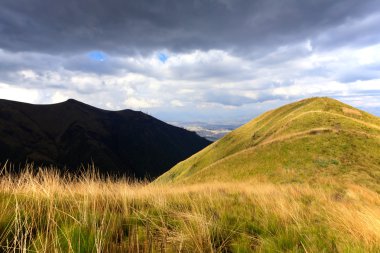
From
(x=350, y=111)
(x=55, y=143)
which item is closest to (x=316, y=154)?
(x=350, y=111)

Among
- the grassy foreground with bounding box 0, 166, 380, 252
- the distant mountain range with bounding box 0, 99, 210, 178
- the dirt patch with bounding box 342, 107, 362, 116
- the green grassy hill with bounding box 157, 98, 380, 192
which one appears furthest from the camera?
the distant mountain range with bounding box 0, 99, 210, 178

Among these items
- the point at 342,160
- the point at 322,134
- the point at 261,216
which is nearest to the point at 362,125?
the point at 322,134

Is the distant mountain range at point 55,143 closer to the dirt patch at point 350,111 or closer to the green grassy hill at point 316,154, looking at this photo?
the green grassy hill at point 316,154

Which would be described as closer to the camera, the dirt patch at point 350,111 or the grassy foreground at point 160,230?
the grassy foreground at point 160,230

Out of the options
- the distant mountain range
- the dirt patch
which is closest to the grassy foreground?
the dirt patch

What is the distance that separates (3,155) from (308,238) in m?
166

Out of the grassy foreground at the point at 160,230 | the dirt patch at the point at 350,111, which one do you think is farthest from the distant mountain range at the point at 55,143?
the grassy foreground at the point at 160,230

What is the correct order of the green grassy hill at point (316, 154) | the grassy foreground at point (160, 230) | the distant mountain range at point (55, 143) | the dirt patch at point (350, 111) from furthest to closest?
the distant mountain range at point (55, 143)
the dirt patch at point (350, 111)
the green grassy hill at point (316, 154)
the grassy foreground at point (160, 230)

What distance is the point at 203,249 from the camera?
3990 millimetres

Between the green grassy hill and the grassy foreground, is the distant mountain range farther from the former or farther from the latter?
the grassy foreground

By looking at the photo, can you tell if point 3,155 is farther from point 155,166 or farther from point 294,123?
point 294,123

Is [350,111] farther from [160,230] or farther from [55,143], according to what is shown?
[55,143]

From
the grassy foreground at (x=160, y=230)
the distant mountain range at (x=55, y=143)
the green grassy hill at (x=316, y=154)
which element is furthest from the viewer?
the distant mountain range at (x=55, y=143)

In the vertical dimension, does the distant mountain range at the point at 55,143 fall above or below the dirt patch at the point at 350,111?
below
